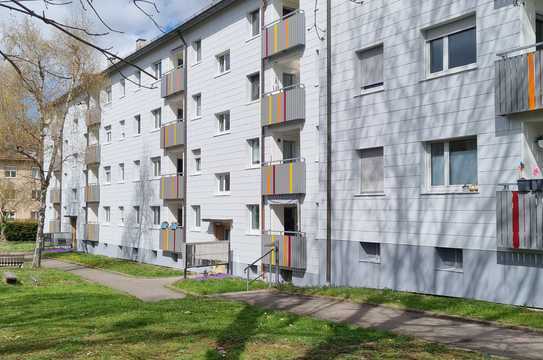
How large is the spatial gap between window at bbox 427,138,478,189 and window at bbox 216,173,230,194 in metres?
12.0

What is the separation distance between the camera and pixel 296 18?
20844 millimetres

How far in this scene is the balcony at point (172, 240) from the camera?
1129 inches

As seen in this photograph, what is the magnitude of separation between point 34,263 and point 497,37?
24.2 m

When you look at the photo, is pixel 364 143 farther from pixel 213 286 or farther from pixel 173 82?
pixel 173 82

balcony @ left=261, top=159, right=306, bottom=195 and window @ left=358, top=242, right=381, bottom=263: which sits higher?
balcony @ left=261, top=159, right=306, bottom=195

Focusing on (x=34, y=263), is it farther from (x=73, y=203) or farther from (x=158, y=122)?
(x=73, y=203)

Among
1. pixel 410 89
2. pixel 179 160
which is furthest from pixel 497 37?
pixel 179 160

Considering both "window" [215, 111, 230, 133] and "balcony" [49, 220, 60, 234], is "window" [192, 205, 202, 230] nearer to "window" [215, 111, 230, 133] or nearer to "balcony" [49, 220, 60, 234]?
"window" [215, 111, 230, 133]

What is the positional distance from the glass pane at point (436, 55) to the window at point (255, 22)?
1003cm

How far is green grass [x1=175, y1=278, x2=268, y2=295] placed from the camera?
58.2 ft

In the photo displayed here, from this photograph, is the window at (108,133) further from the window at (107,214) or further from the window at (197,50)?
the window at (197,50)

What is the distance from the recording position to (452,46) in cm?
1537

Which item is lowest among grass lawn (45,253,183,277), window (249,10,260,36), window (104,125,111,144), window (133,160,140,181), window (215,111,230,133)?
grass lawn (45,253,183,277)

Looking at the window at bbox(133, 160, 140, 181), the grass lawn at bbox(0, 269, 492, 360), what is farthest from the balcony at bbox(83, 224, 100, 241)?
the grass lawn at bbox(0, 269, 492, 360)
